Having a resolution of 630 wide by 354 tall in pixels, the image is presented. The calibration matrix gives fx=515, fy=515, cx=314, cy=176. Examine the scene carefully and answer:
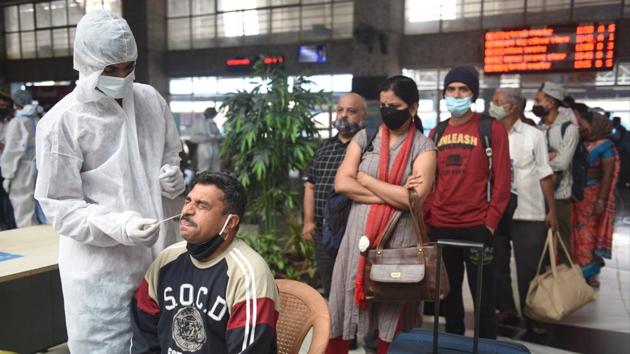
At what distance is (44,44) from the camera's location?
41.1 ft

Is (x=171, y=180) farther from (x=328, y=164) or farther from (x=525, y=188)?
(x=525, y=188)

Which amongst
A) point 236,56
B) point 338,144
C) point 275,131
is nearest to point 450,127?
point 338,144

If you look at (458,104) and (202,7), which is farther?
(202,7)

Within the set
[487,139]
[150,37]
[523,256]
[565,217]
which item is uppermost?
[150,37]

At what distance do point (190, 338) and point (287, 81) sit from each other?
9.26 ft

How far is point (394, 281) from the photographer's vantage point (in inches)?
76.2

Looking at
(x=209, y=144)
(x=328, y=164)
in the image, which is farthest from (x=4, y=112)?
(x=328, y=164)

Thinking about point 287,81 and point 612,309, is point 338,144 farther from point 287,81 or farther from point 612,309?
point 612,309

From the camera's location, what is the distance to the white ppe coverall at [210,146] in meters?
8.38

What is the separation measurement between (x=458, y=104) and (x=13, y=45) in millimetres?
13853

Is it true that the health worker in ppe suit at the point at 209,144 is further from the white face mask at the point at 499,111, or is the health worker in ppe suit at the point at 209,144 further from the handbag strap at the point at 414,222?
the handbag strap at the point at 414,222

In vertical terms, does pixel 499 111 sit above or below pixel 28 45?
below

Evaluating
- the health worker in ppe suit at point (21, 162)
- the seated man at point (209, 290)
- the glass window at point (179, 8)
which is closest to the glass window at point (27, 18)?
the glass window at point (179, 8)

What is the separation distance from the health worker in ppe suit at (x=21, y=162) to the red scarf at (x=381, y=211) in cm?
428
